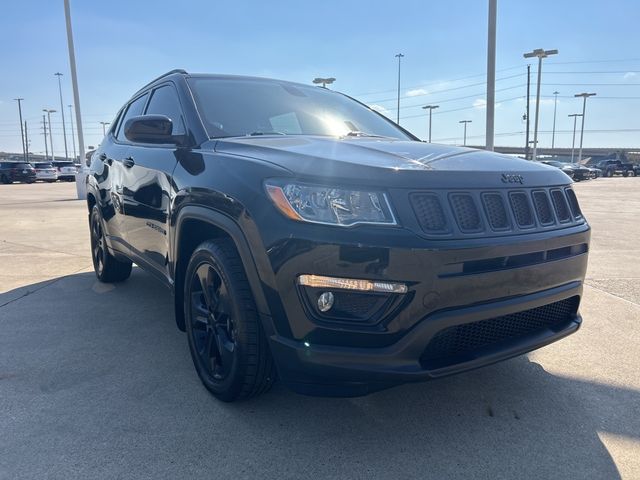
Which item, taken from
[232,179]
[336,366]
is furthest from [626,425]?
[232,179]

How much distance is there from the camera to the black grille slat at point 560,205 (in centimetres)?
254

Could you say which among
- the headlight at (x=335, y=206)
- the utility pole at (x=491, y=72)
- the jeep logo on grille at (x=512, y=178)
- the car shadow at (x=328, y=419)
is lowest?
the car shadow at (x=328, y=419)

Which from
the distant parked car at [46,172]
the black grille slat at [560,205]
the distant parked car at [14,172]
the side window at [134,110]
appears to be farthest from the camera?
the distant parked car at [46,172]

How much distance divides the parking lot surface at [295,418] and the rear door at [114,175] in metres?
0.88

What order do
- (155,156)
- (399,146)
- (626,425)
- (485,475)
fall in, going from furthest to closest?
1. (155,156)
2. (399,146)
3. (626,425)
4. (485,475)

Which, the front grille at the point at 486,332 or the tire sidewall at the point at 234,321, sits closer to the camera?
the front grille at the point at 486,332

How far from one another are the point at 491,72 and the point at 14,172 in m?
30.8

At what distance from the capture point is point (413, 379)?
2.01 m

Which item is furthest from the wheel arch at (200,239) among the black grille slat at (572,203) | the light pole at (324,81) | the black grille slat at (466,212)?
the light pole at (324,81)

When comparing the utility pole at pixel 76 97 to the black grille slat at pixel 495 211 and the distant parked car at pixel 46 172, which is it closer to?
the black grille slat at pixel 495 211

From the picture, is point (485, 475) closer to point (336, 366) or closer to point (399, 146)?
point (336, 366)

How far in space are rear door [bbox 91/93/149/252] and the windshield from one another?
1.12 meters

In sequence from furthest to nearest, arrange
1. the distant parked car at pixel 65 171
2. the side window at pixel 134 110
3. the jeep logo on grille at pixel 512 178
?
the distant parked car at pixel 65 171 → the side window at pixel 134 110 → the jeep logo on grille at pixel 512 178

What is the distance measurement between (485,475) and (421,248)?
3.26 feet
